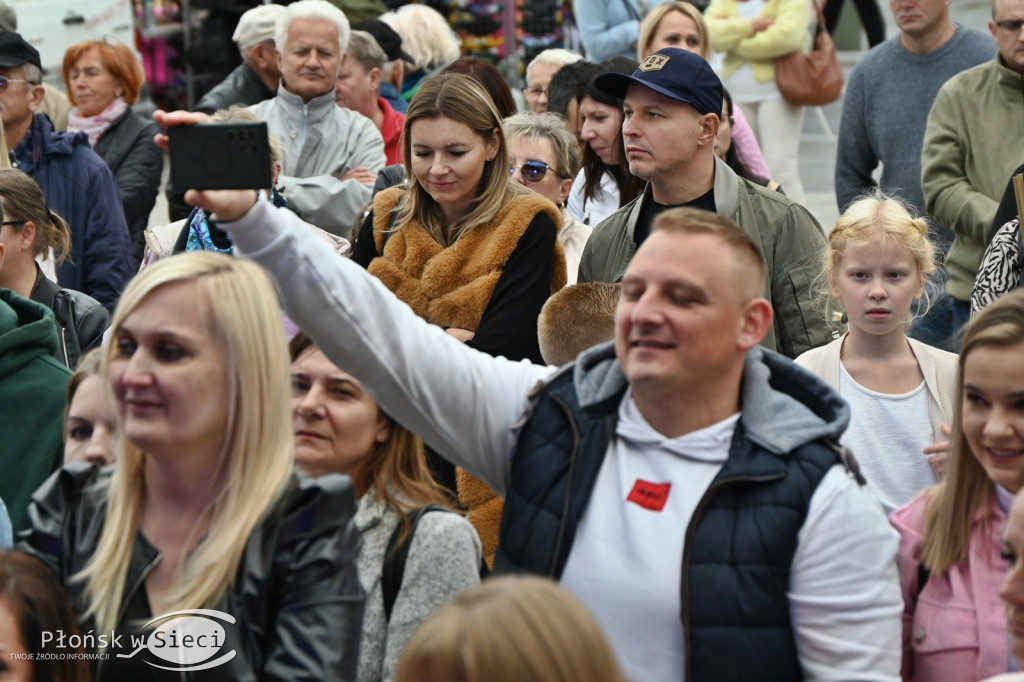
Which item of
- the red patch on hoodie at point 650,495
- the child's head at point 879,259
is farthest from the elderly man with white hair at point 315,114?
the red patch on hoodie at point 650,495

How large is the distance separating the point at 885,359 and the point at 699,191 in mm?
954

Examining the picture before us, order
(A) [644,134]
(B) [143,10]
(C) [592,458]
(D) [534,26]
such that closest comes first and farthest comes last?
(C) [592,458] < (A) [644,134] < (D) [534,26] < (B) [143,10]

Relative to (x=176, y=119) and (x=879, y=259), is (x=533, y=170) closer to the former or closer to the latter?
(x=879, y=259)

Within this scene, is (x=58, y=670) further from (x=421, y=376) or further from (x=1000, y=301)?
(x=1000, y=301)

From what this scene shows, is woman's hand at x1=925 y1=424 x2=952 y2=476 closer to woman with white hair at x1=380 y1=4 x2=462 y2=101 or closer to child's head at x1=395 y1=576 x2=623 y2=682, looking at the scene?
child's head at x1=395 y1=576 x2=623 y2=682

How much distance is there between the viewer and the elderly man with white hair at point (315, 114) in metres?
6.69

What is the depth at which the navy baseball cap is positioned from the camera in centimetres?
487

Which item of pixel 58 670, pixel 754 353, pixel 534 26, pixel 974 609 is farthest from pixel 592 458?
pixel 534 26

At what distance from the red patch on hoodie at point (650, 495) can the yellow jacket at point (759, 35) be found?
6.54 meters

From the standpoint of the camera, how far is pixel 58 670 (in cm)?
238

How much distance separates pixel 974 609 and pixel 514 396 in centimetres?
102

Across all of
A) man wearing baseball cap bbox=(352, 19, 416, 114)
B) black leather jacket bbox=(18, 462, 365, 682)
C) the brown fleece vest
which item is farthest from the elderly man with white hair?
black leather jacket bbox=(18, 462, 365, 682)

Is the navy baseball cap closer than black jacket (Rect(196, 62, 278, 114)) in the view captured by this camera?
Yes

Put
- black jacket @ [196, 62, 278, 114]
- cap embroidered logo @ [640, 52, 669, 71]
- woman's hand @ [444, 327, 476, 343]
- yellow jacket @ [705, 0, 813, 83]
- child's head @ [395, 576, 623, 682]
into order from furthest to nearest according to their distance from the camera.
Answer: yellow jacket @ [705, 0, 813, 83]
black jacket @ [196, 62, 278, 114]
cap embroidered logo @ [640, 52, 669, 71]
woman's hand @ [444, 327, 476, 343]
child's head @ [395, 576, 623, 682]
